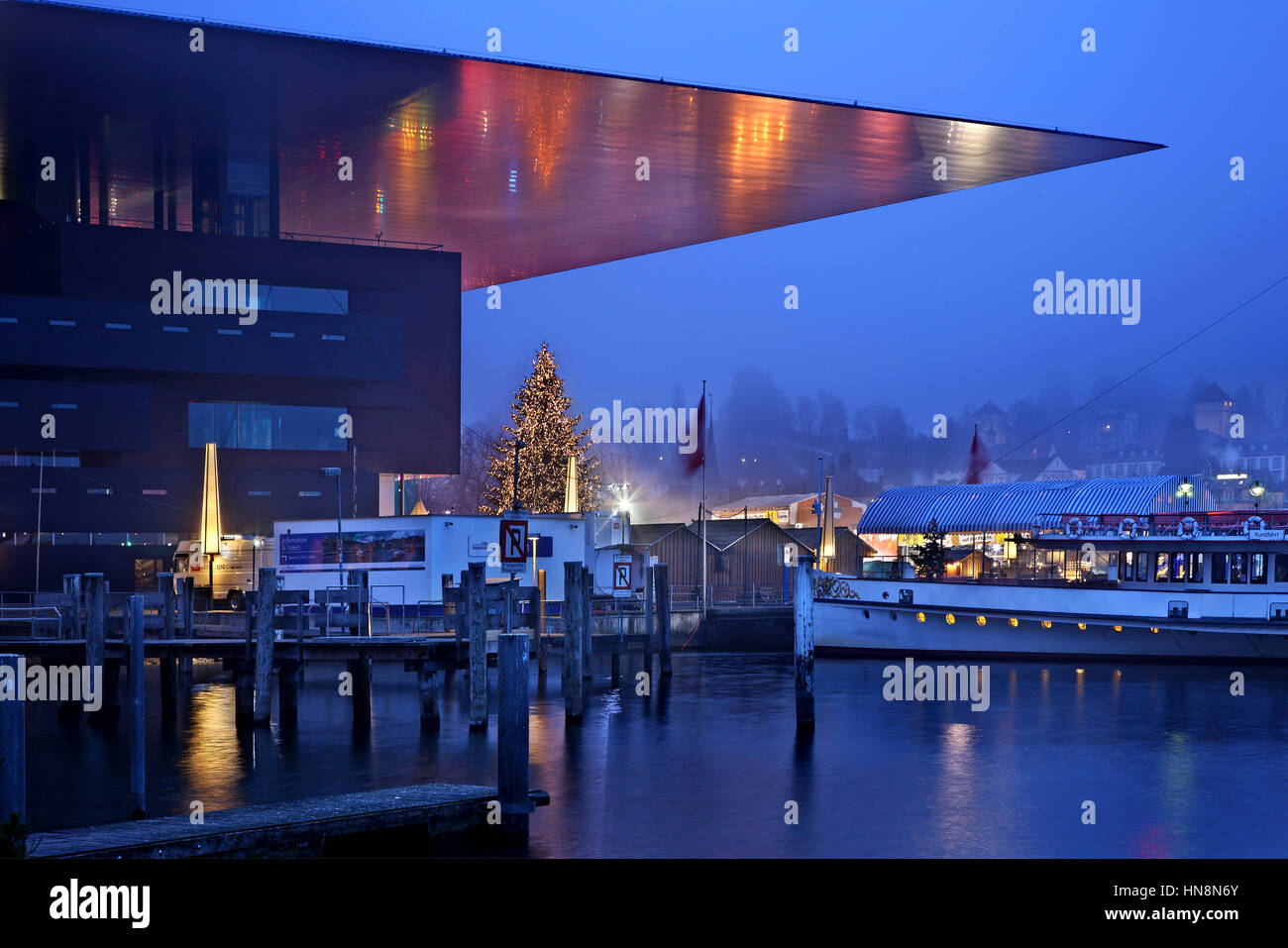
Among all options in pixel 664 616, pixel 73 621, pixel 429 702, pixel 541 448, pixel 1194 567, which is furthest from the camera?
pixel 541 448

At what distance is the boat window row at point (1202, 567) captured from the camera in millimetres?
45875

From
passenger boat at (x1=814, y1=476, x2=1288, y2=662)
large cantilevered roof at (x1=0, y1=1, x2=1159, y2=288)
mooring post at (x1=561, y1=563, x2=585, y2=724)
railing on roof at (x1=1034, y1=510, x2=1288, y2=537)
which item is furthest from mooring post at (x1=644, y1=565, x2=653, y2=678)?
large cantilevered roof at (x1=0, y1=1, x2=1159, y2=288)

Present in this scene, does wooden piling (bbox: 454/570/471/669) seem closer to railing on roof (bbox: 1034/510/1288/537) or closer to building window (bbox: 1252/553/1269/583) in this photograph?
railing on roof (bbox: 1034/510/1288/537)

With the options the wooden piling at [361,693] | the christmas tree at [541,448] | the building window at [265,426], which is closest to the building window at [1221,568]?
the wooden piling at [361,693]

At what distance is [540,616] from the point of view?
43.3 m

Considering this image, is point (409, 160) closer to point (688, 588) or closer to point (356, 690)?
point (688, 588)

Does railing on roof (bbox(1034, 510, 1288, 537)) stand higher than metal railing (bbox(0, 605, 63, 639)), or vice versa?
railing on roof (bbox(1034, 510, 1288, 537))

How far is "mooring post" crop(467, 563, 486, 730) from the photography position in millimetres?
30719

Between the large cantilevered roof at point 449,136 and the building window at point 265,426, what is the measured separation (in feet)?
32.9

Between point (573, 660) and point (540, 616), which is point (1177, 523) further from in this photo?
point (573, 660)

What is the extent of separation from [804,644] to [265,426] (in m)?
36.3

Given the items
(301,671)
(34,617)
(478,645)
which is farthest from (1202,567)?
(34,617)

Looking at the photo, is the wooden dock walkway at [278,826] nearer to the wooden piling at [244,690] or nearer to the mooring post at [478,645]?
the mooring post at [478,645]

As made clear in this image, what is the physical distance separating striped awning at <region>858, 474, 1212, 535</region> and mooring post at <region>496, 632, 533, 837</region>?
54447 millimetres
